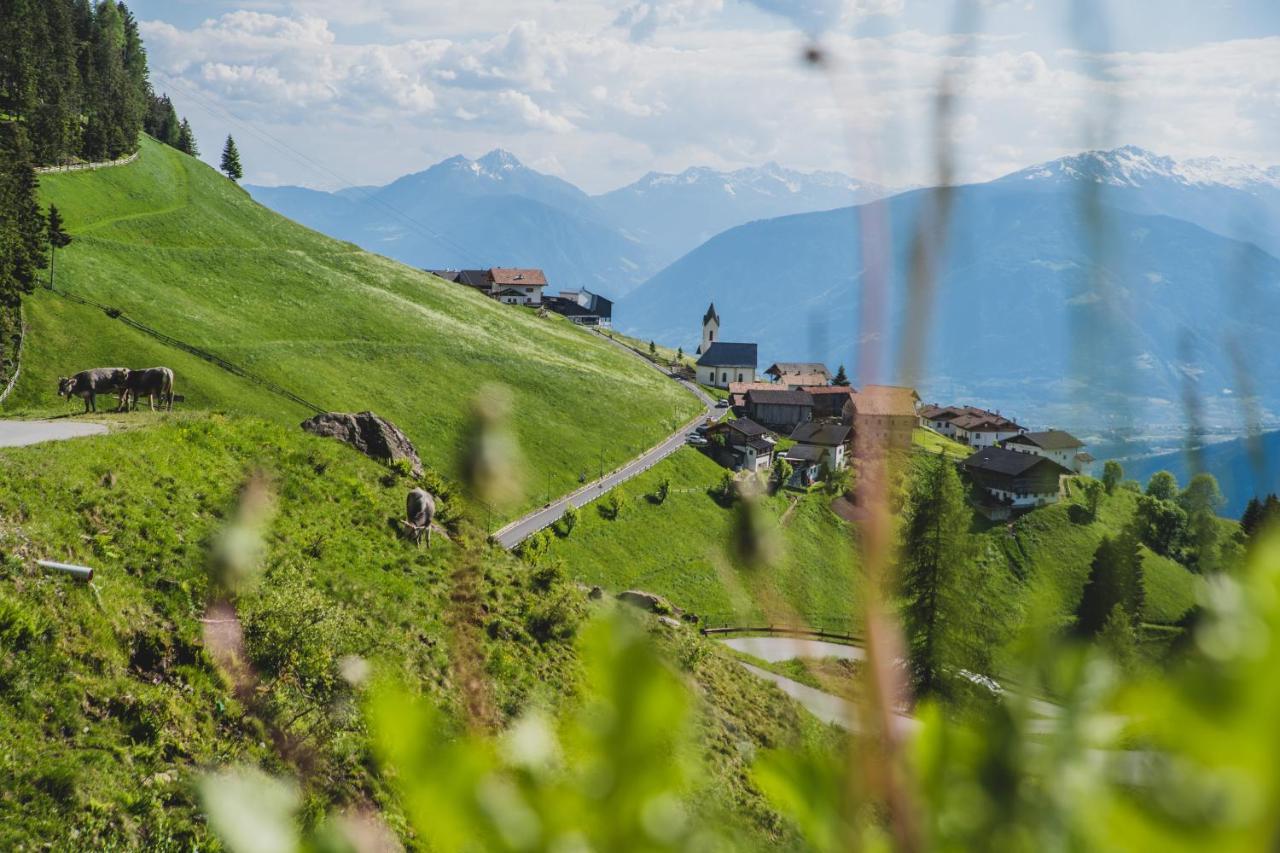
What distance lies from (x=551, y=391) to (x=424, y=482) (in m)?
68.2

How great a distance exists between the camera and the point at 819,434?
11712 centimetres

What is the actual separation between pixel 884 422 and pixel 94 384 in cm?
4217

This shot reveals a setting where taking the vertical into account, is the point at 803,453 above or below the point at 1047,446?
below

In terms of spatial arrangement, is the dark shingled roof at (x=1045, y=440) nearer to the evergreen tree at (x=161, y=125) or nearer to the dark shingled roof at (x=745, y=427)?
the dark shingled roof at (x=745, y=427)

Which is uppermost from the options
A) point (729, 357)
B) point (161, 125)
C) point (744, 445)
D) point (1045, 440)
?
point (161, 125)

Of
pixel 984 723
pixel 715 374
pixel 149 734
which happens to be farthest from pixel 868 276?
pixel 715 374

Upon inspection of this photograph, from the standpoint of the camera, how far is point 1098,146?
3.34 metres

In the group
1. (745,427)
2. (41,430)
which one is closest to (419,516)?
(41,430)

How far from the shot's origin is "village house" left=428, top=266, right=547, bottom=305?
188125 mm

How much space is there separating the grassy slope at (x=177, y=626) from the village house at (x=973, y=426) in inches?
4986

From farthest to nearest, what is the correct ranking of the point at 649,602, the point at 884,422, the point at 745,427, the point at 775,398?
1. the point at 775,398
2. the point at 745,427
3. the point at 649,602
4. the point at 884,422

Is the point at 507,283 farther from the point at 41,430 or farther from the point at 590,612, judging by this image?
the point at 590,612

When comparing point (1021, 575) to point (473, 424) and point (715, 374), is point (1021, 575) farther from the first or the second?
point (473, 424)

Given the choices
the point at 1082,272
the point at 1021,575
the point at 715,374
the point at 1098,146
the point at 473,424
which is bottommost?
the point at 1021,575
